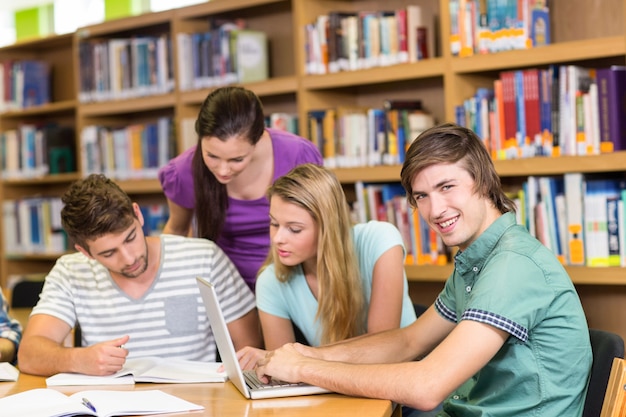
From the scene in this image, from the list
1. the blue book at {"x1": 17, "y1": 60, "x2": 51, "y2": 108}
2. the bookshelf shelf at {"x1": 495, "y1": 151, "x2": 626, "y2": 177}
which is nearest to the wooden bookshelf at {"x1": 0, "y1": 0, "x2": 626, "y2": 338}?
the bookshelf shelf at {"x1": 495, "y1": 151, "x2": 626, "y2": 177}

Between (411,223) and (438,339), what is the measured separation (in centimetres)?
184

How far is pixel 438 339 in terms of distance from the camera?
2084 mm

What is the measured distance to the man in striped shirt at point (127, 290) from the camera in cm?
238

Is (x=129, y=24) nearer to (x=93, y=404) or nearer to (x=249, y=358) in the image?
(x=249, y=358)

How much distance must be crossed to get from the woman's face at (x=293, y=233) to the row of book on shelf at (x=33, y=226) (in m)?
3.51

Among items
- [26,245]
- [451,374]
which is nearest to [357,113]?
[451,374]

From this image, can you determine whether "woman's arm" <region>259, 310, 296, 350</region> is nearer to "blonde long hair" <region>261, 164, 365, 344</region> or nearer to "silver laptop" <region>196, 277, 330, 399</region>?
"blonde long hair" <region>261, 164, 365, 344</region>

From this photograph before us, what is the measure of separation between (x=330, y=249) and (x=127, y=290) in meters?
0.63

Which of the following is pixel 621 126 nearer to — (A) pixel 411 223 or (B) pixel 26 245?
(A) pixel 411 223

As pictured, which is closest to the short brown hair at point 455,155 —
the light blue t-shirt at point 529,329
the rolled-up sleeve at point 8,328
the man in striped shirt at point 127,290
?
the light blue t-shirt at point 529,329

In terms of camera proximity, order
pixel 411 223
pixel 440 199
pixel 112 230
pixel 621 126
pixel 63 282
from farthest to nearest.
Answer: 1. pixel 411 223
2. pixel 621 126
3. pixel 63 282
4. pixel 112 230
5. pixel 440 199

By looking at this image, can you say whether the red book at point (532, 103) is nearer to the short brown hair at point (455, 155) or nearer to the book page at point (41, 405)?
the short brown hair at point (455, 155)

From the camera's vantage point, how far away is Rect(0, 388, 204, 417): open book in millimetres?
1820

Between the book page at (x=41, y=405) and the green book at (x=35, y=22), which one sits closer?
the book page at (x=41, y=405)
